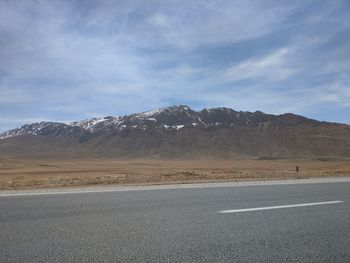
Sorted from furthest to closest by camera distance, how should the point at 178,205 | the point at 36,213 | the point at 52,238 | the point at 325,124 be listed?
the point at 325,124 < the point at 178,205 < the point at 36,213 < the point at 52,238

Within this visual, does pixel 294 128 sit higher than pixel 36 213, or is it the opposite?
pixel 294 128

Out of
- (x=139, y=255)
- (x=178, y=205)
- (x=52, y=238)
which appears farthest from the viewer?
(x=178, y=205)

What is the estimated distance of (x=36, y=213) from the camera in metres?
8.99

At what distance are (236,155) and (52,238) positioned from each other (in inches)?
5907

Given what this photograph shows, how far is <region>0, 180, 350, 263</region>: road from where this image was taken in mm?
5695

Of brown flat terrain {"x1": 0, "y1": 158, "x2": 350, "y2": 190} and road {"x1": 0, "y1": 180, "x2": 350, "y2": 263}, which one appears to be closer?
road {"x1": 0, "y1": 180, "x2": 350, "y2": 263}

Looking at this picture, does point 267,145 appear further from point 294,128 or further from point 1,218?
point 1,218

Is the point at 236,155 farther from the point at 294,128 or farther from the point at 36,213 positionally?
the point at 36,213

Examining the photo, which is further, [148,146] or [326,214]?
[148,146]

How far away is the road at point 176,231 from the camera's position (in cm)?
570

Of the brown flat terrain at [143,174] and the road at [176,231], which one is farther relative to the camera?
the brown flat terrain at [143,174]

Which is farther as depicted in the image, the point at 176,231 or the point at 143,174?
the point at 143,174

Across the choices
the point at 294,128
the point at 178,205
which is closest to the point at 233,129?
the point at 294,128

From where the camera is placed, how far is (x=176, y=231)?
23.4 ft
